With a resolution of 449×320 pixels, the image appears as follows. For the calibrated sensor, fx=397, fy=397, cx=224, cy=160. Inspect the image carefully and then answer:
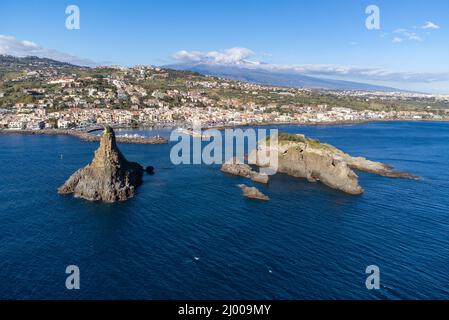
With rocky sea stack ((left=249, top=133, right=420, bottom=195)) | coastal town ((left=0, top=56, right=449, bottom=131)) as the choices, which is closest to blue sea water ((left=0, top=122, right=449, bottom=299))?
rocky sea stack ((left=249, top=133, right=420, bottom=195))

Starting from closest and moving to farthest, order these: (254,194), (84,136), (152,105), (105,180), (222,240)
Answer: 1. (222,240)
2. (105,180)
3. (254,194)
4. (84,136)
5. (152,105)

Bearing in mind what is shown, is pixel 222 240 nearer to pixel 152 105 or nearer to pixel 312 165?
pixel 312 165

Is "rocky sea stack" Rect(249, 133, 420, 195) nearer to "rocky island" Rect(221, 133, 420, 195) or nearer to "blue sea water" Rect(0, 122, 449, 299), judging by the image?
"rocky island" Rect(221, 133, 420, 195)

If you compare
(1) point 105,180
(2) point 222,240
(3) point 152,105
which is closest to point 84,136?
(3) point 152,105

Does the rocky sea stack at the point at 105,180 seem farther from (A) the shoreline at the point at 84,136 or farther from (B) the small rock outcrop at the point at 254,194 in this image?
(A) the shoreline at the point at 84,136
